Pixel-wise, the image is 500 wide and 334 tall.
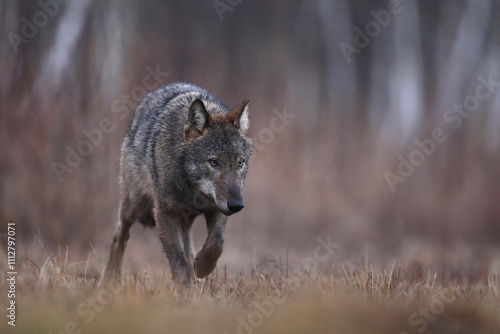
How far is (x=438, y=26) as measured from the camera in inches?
613

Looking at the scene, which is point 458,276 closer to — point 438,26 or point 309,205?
point 309,205

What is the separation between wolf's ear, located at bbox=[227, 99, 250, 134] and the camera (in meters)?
5.94

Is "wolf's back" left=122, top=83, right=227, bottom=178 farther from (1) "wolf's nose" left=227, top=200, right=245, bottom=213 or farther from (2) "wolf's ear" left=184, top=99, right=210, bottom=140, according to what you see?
(1) "wolf's nose" left=227, top=200, right=245, bottom=213

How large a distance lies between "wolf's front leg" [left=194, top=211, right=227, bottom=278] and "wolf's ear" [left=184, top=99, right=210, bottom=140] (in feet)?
2.39

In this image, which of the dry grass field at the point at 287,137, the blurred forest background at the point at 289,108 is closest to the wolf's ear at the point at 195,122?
the dry grass field at the point at 287,137

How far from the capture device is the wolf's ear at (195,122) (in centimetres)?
580

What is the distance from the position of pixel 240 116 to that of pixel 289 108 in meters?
8.53

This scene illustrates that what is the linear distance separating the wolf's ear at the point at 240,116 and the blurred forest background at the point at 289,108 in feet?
11.4

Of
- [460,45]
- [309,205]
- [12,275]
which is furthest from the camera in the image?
[460,45]

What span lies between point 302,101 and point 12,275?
10.6 meters

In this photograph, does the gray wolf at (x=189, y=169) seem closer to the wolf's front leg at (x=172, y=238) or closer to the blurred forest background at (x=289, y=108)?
the wolf's front leg at (x=172, y=238)

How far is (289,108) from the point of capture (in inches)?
568

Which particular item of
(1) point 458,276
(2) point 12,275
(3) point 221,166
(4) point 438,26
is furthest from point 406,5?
(2) point 12,275

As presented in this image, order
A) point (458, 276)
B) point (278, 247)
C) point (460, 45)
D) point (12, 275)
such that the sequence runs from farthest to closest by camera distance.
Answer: point (460, 45) → point (278, 247) → point (458, 276) → point (12, 275)
